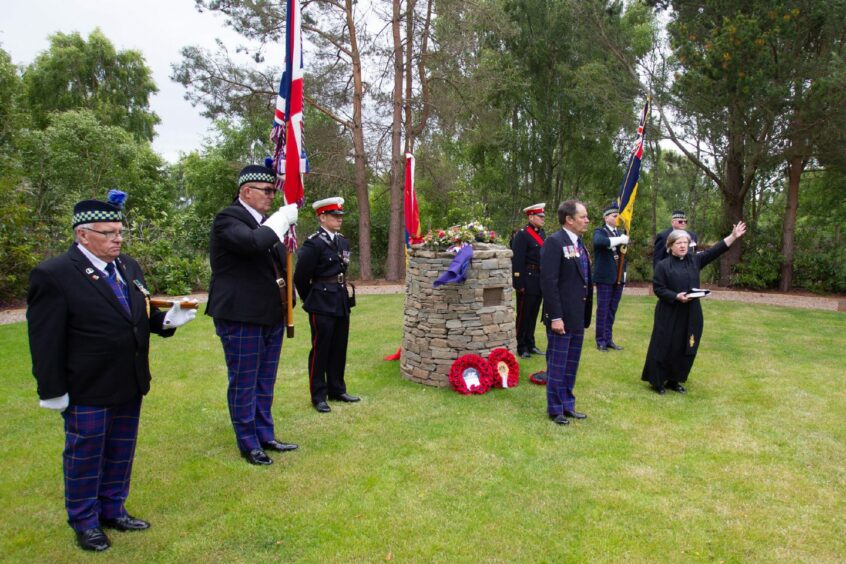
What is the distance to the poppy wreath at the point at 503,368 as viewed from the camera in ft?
19.6

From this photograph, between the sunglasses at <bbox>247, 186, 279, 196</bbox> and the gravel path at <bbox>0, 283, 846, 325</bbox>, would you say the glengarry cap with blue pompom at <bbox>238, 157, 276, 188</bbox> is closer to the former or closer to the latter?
the sunglasses at <bbox>247, 186, 279, 196</bbox>

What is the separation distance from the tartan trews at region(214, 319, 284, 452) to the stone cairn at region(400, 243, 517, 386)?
2208 mm

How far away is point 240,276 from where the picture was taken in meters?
3.72

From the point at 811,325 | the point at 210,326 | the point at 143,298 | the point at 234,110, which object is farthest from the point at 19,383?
the point at 811,325

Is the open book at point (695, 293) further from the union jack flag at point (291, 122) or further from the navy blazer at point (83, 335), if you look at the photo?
the navy blazer at point (83, 335)

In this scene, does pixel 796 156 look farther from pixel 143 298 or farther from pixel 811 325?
pixel 143 298

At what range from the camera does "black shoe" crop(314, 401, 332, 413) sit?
17.1 ft

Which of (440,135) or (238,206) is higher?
(440,135)

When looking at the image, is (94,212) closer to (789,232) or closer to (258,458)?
(258,458)

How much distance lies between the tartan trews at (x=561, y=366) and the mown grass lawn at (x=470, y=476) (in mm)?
208

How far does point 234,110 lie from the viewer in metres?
15.2

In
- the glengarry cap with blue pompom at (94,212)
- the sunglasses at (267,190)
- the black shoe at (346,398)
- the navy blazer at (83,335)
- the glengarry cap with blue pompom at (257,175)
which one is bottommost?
the black shoe at (346,398)

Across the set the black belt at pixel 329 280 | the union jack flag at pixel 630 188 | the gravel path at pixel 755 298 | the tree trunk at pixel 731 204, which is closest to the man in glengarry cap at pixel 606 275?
the union jack flag at pixel 630 188

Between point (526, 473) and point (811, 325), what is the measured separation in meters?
8.56
